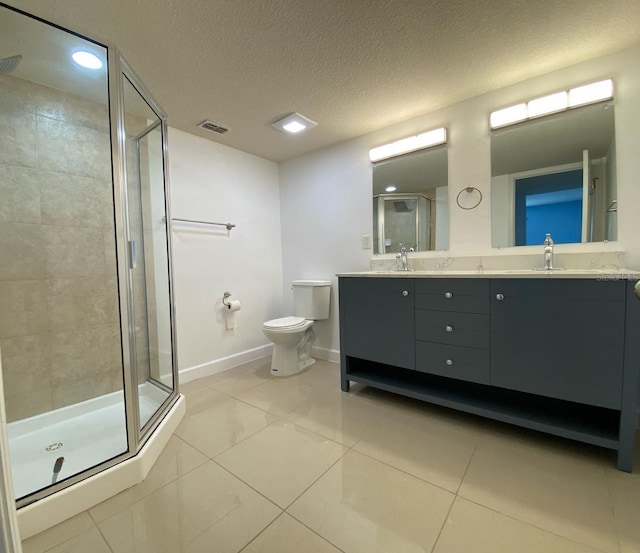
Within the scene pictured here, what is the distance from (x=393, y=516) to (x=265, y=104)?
2426mm

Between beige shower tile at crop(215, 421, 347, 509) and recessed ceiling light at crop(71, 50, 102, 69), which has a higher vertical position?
recessed ceiling light at crop(71, 50, 102, 69)

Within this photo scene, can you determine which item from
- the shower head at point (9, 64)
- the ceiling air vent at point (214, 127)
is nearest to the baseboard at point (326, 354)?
the ceiling air vent at point (214, 127)

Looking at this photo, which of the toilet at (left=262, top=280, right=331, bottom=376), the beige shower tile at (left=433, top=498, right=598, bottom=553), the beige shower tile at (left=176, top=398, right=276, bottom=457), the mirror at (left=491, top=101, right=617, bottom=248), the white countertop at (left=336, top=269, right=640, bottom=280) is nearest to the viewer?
the beige shower tile at (left=433, top=498, right=598, bottom=553)

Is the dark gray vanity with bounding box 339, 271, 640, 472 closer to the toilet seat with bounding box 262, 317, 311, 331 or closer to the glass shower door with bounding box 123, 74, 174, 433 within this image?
the toilet seat with bounding box 262, 317, 311, 331

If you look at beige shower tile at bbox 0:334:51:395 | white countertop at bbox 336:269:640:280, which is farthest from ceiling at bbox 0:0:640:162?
beige shower tile at bbox 0:334:51:395

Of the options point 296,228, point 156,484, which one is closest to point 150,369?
point 156,484

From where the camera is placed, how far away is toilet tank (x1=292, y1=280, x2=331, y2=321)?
2764 millimetres

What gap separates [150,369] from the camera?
203 cm

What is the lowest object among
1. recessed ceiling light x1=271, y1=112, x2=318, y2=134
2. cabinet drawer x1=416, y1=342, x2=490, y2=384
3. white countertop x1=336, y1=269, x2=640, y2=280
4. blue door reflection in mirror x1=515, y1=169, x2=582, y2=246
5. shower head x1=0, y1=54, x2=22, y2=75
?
cabinet drawer x1=416, y1=342, x2=490, y2=384

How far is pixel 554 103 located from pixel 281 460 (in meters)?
2.59

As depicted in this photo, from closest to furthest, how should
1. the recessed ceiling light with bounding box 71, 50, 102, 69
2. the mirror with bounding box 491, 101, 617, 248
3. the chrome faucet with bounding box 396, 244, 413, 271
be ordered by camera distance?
the recessed ceiling light with bounding box 71, 50, 102, 69 → the mirror with bounding box 491, 101, 617, 248 → the chrome faucet with bounding box 396, 244, 413, 271

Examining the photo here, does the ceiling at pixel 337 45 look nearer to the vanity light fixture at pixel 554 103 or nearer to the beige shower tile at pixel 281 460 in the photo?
the vanity light fixture at pixel 554 103

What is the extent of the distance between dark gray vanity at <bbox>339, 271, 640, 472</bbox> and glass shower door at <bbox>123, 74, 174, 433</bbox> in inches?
52.4

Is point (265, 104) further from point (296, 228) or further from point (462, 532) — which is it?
point (462, 532)
